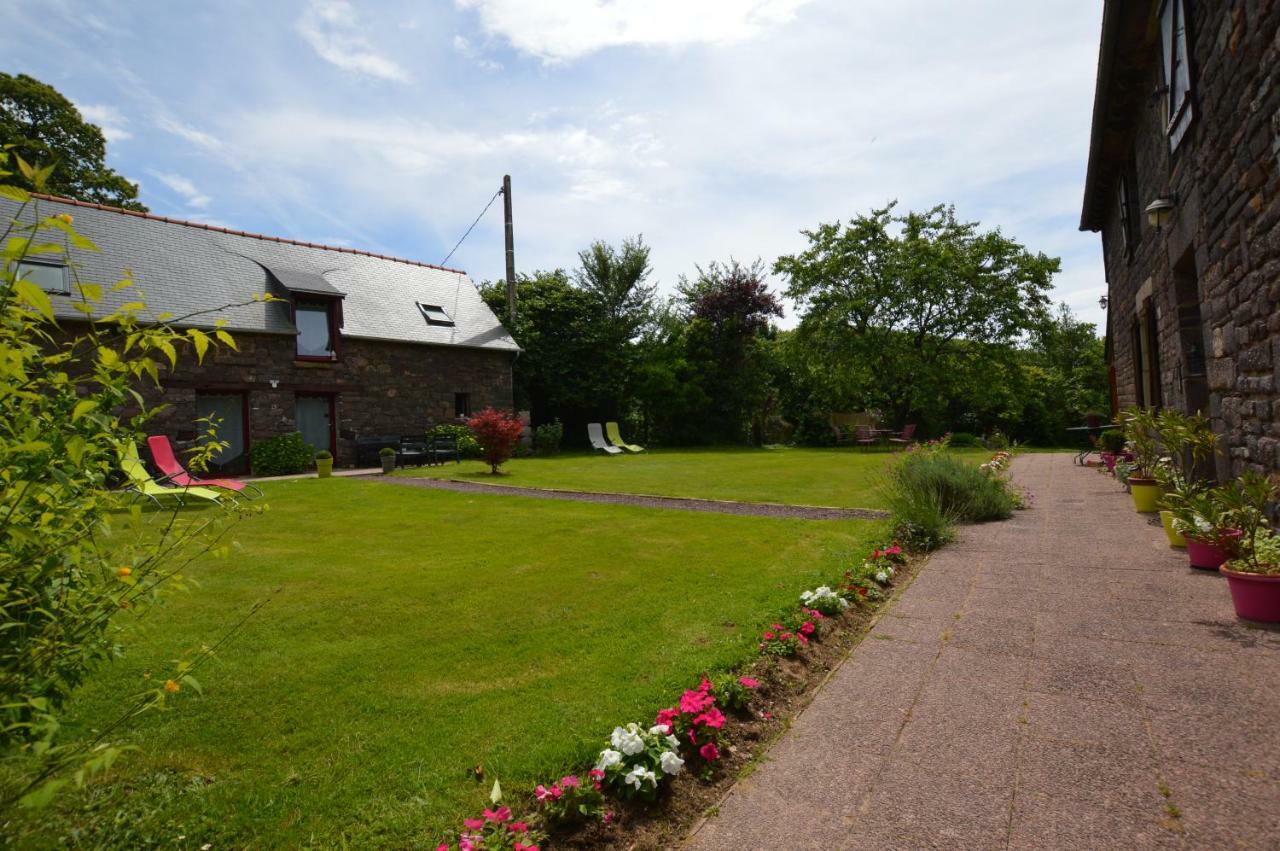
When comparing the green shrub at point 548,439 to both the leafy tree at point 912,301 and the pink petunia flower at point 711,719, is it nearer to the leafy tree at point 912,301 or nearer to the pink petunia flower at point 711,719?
the leafy tree at point 912,301

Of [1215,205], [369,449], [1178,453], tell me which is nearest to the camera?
[1215,205]

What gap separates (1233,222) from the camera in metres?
4.29

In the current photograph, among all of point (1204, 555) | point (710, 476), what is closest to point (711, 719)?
point (1204, 555)

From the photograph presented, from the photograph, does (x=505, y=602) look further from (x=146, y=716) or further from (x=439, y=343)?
(x=439, y=343)

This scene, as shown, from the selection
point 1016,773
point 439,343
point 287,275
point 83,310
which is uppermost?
point 287,275

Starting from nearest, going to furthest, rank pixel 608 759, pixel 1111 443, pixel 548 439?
pixel 608 759 < pixel 1111 443 < pixel 548 439

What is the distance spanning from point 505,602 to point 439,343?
1423cm

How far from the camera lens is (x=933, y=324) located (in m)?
22.8

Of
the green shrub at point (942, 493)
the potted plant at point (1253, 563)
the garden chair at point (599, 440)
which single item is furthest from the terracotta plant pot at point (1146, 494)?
the garden chair at point (599, 440)

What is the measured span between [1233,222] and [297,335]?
16175 mm

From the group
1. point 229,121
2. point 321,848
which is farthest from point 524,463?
point 321,848

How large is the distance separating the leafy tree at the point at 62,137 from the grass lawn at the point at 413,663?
2109 cm

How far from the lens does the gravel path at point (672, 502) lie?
7648 millimetres

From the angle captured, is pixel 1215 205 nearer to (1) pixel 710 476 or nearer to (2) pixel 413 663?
(2) pixel 413 663
